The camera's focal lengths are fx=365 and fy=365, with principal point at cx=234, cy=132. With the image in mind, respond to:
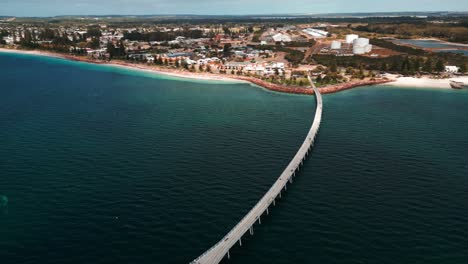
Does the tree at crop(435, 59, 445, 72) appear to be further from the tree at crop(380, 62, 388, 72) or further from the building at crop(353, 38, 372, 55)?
the building at crop(353, 38, 372, 55)

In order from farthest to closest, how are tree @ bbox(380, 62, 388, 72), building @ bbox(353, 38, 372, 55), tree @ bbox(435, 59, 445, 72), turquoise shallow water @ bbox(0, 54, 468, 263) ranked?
building @ bbox(353, 38, 372, 55)
tree @ bbox(380, 62, 388, 72)
tree @ bbox(435, 59, 445, 72)
turquoise shallow water @ bbox(0, 54, 468, 263)

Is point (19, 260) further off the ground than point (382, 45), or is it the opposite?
point (382, 45)

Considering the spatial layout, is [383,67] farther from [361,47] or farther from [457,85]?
[361,47]

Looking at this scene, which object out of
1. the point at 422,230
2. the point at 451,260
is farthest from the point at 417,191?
the point at 451,260

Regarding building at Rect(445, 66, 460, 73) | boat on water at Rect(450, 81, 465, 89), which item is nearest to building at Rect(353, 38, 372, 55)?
building at Rect(445, 66, 460, 73)

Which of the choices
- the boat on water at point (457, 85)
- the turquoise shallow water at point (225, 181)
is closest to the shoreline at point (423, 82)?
the boat on water at point (457, 85)

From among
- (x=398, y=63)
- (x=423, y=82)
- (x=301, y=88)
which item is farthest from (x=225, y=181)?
(x=398, y=63)

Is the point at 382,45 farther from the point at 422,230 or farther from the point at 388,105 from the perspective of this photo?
the point at 422,230

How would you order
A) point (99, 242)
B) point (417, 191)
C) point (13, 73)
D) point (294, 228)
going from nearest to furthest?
point (99, 242), point (294, 228), point (417, 191), point (13, 73)

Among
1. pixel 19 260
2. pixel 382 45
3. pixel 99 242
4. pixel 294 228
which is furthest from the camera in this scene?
pixel 382 45
